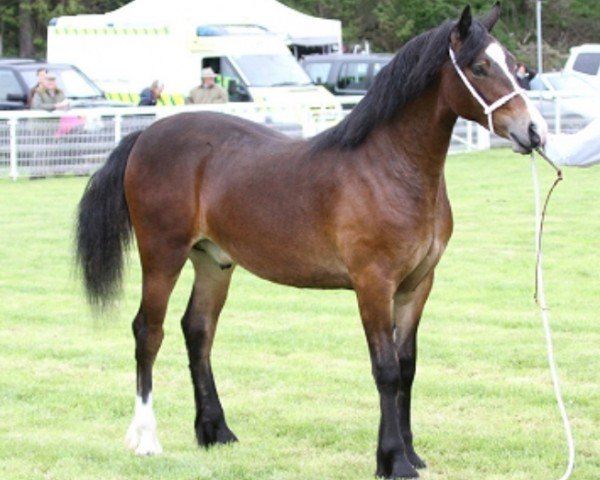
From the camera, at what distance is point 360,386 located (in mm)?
8922

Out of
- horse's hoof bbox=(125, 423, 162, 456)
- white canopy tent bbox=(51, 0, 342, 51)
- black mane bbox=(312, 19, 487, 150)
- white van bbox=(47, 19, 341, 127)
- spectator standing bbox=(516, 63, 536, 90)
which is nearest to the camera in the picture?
black mane bbox=(312, 19, 487, 150)

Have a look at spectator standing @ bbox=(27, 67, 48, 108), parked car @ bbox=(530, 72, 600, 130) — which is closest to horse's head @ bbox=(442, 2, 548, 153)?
spectator standing @ bbox=(27, 67, 48, 108)

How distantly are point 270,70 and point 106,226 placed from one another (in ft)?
80.1

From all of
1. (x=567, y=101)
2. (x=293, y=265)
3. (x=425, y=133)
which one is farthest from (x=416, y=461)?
(x=567, y=101)

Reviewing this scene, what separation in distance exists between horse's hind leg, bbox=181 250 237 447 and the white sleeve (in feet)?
7.19

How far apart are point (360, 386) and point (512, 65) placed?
9.66 ft

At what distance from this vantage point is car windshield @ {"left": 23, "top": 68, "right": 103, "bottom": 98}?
28.4 metres

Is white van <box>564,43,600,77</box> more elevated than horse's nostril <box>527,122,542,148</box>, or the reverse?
horse's nostril <box>527,122,542,148</box>

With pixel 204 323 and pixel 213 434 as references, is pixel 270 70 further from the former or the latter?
pixel 213 434

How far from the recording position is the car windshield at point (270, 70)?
104 feet

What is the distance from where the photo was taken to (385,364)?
6820mm

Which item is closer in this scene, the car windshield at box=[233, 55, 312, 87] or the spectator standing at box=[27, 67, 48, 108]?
the spectator standing at box=[27, 67, 48, 108]

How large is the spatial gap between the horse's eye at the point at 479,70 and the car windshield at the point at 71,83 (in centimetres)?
2235

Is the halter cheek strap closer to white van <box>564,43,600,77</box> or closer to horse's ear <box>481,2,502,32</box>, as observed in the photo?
horse's ear <box>481,2,502,32</box>
